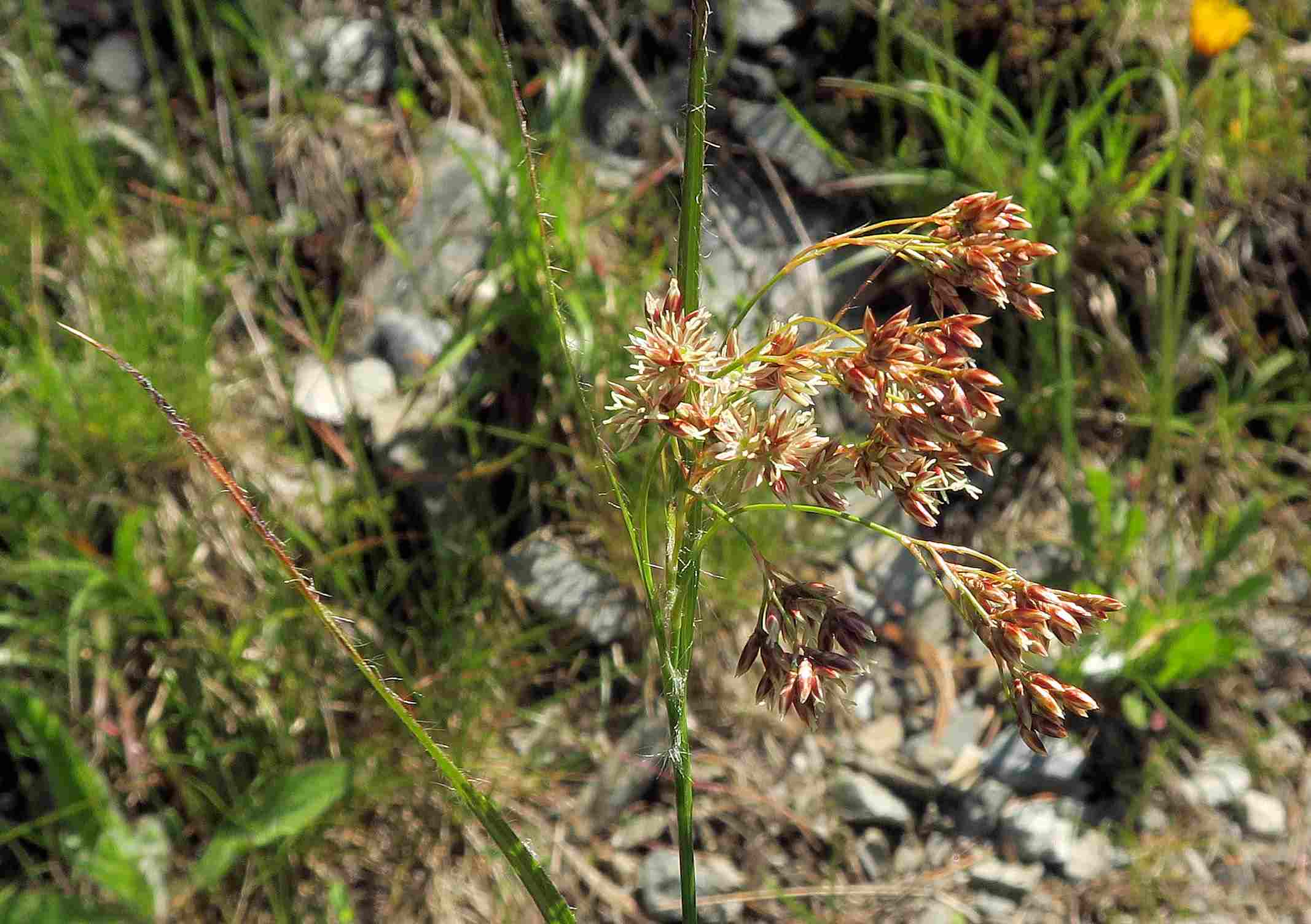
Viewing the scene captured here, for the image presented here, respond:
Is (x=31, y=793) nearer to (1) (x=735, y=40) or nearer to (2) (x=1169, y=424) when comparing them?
(1) (x=735, y=40)

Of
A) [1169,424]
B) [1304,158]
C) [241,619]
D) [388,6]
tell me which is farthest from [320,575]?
[1304,158]

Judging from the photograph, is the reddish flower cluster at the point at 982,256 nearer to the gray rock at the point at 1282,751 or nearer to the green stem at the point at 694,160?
the green stem at the point at 694,160

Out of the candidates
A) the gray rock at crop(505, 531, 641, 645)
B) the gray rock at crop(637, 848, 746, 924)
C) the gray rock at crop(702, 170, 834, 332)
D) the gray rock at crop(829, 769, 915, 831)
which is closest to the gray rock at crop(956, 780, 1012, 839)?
the gray rock at crop(829, 769, 915, 831)

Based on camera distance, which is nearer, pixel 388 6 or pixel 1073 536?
pixel 1073 536

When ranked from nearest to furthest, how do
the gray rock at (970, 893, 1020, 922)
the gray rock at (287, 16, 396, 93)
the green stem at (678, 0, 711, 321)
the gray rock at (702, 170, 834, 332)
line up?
the green stem at (678, 0, 711, 321) < the gray rock at (970, 893, 1020, 922) < the gray rock at (702, 170, 834, 332) < the gray rock at (287, 16, 396, 93)

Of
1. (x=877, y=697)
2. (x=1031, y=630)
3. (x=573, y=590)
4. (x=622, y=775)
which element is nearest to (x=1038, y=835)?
(x=877, y=697)

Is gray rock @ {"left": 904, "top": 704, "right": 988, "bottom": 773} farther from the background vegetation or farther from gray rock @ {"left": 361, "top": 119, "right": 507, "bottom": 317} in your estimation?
gray rock @ {"left": 361, "top": 119, "right": 507, "bottom": 317}
